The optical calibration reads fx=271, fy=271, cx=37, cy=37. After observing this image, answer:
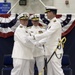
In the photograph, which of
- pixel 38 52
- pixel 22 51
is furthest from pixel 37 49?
pixel 22 51

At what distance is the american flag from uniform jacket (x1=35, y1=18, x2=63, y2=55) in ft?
3.17

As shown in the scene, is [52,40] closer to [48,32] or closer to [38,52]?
[48,32]

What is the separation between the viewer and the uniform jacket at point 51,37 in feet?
15.6

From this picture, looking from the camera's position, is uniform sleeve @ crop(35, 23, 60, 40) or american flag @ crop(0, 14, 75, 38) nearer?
uniform sleeve @ crop(35, 23, 60, 40)

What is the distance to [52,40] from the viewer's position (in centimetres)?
491

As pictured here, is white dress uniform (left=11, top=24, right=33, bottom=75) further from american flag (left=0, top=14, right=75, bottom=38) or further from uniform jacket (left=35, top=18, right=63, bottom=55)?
american flag (left=0, top=14, right=75, bottom=38)

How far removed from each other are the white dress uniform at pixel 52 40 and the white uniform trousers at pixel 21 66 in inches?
17.0

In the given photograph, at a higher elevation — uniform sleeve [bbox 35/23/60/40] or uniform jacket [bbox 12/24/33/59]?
uniform sleeve [bbox 35/23/60/40]

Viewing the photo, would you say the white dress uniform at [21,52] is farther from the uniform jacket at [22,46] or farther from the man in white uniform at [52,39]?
the man in white uniform at [52,39]

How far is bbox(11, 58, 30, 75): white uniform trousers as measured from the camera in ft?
16.7

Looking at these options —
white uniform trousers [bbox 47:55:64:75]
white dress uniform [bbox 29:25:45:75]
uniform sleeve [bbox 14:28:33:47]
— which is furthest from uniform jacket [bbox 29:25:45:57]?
white uniform trousers [bbox 47:55:64:75]

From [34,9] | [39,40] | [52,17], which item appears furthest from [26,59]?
[34,9]

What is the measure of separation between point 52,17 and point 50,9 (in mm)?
154

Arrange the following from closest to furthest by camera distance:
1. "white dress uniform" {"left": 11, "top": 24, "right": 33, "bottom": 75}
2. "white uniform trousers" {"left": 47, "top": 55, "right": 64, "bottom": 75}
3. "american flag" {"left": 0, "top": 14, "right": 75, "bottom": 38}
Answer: "white uniform trousers" {"left": 47, "top": 55, "right": 64, "bottom": 75}, "white dress uniform" {"left": 11, "top": 24, "right": 33, "bottom": 75}, "american flag" {"left": 0, "top": 14, "right": 75, "bottom": 38}
